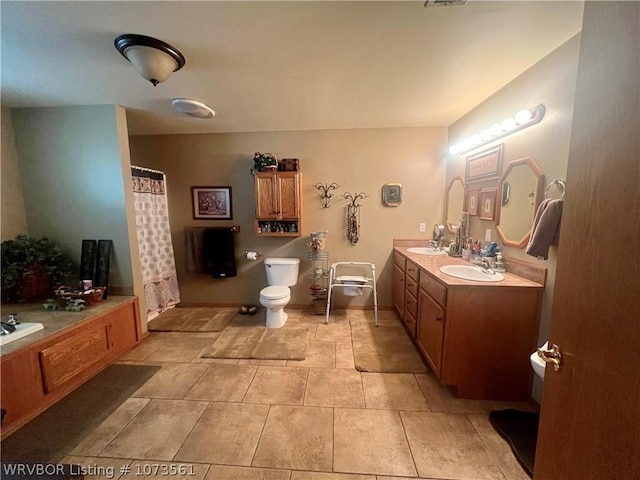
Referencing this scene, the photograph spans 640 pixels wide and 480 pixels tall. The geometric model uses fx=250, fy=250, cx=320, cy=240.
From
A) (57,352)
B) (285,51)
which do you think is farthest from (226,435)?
(285,51)

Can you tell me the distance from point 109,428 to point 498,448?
2.41 m

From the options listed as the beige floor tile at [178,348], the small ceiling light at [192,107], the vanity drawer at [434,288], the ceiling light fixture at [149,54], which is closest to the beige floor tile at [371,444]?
the vanity drawer at [434,288]

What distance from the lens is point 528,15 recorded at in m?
1.29

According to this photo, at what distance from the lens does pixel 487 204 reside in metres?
2.31

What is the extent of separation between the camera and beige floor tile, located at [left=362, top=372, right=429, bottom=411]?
1.77 meters

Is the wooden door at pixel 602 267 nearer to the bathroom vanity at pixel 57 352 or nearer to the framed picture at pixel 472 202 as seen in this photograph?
the framed picture at pixel 472 202

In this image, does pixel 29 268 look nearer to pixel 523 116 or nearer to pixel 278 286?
pixel 278 286

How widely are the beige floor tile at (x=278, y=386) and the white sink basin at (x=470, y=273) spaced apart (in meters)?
1.48

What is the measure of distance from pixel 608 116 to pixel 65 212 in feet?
12.4

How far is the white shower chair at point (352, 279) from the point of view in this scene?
301 cm

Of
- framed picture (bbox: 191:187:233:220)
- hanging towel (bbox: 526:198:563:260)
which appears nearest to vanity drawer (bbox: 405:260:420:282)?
hanging towel (bbox: 526:198:563:260)

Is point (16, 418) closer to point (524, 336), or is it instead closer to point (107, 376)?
point (107, 376)

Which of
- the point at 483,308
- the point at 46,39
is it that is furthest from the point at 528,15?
the point at 46,39

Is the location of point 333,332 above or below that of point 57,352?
below
